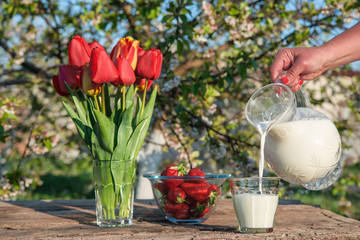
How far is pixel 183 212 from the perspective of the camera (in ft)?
4.47

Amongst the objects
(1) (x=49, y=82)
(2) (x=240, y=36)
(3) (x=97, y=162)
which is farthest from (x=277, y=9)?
(3) (x=97, y=162)

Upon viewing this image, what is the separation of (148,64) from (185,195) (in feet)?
1.41

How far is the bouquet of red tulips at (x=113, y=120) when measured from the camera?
1.26 m

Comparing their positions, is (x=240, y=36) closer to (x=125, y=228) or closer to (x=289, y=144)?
(x=289, y=144)

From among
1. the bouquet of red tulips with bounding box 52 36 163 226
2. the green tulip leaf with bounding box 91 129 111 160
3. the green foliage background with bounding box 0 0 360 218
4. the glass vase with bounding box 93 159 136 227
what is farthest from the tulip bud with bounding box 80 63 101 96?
the green foliage background with bounding box 0 0 360 218

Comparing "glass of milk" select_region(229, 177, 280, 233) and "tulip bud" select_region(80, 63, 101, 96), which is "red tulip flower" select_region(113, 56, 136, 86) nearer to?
"tulip bud" select_region(80, 63, 101, 96)

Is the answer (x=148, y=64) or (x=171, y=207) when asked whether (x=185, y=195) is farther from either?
(x=148, y=64)

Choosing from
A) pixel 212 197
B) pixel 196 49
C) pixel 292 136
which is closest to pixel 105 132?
pixel 212 197

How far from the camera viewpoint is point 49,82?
3.00 metres

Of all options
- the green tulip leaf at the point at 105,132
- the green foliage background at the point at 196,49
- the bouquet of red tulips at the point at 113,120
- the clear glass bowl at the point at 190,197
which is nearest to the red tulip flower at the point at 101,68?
the bouquet of red tulips at the point at 113,120

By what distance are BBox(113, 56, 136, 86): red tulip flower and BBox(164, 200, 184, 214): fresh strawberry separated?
41 centimetres

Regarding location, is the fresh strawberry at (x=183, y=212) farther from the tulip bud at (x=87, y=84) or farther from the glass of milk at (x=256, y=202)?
the tulip bud at (x=87, y=84)

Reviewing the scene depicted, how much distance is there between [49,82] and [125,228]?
198 cm

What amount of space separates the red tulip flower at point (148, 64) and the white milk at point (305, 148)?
0.41 m
